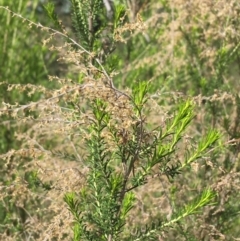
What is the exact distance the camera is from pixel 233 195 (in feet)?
13.4

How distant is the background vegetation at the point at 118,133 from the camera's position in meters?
2.31

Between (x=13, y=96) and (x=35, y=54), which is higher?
(x=35, y=54)

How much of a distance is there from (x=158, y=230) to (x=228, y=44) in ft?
7.70

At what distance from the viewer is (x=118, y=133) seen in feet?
7.61

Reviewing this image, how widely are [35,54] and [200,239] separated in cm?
354

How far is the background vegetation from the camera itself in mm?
2312

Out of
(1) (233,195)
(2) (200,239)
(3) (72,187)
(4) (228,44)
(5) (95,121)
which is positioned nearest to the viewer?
(5) (95,121)

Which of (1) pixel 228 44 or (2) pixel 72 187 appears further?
(1) pixel 228 44

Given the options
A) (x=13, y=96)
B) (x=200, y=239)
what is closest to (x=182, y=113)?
(x=200, y=239)

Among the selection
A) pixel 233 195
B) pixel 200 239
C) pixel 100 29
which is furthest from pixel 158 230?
pixel 233 195

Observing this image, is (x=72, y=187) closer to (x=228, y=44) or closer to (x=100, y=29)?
(x=100, y=29)

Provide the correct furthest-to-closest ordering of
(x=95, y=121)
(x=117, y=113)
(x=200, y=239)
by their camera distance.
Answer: (x=200, y=239)
(x=95, y=121)
(x=117, y=113)

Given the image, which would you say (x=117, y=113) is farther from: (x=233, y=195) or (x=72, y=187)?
(x=233, y=195)

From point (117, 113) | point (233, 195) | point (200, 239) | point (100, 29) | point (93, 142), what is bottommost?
point (200, 239)
